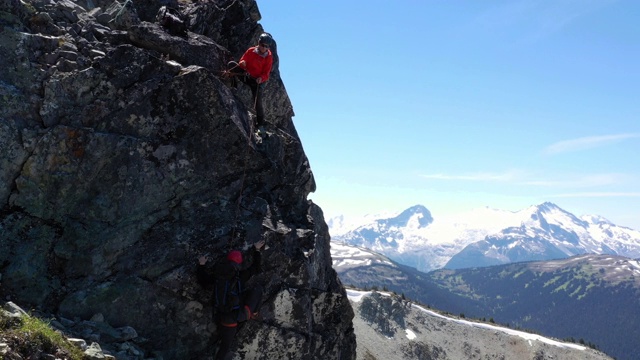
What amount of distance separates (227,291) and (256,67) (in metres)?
11.0

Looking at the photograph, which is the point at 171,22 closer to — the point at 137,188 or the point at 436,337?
the point at 137,188

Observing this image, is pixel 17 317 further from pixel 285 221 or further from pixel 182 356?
pixel 285 221

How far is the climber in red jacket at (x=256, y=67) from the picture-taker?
2206 cm

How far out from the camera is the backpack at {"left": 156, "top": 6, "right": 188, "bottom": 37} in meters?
22.0

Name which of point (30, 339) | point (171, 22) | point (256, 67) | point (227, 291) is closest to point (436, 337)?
point (256, 67)

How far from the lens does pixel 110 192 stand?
58.0ft

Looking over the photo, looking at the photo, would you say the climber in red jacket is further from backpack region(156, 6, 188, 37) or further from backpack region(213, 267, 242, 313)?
backpack region(213, 267, 242, 313)

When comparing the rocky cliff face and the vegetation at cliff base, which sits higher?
the vegetation at cliff base

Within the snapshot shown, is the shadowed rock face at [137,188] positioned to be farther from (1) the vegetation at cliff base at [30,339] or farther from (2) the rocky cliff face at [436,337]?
(2) the rocky cliff face at [436,337]

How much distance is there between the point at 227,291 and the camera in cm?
1728

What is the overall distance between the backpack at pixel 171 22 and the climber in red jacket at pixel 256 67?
2816 millimetres

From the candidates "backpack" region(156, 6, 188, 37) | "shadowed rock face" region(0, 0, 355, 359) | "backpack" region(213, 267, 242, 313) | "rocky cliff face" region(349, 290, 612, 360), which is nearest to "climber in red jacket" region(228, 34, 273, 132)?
"shadowed rock face" region(0, 0, 355, 359)

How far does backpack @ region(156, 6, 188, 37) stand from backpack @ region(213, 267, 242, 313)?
1226 centimetres

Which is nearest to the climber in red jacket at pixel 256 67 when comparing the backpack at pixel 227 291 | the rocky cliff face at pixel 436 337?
the backpack at pixel 227 291
